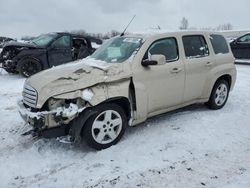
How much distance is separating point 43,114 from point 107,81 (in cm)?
105

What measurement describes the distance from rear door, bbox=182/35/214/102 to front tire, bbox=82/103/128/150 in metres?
1.63

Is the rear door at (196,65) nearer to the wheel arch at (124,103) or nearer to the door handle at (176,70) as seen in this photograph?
the door handle at (176,70)

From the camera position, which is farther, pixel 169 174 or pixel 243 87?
pixel 243 87

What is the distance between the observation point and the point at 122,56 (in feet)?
17.1

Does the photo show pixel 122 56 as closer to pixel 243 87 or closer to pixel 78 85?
pixel 78 85

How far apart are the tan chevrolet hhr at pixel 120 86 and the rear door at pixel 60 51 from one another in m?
5.66

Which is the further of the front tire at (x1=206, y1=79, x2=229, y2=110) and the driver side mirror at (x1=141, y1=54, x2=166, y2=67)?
Result: the front tire at (x1=206, y1=79, x2=229, y2=110)

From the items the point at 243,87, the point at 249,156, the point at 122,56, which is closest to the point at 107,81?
the point at 122,56

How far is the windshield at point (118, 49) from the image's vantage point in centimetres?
521

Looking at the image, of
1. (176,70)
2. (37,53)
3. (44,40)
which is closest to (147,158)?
(176,70)

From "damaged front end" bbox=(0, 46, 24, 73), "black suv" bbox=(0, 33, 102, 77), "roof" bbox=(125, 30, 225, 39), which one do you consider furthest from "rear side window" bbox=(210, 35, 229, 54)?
"damaged front end" bbox=(0, 46, 24, 73)

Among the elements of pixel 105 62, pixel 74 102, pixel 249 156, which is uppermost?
pixel 105 62

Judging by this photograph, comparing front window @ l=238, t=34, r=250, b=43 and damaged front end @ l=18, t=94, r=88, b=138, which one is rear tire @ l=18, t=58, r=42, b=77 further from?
front window @ l=238, t=34, r=250, b=43

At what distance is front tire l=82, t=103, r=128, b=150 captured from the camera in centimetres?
453
